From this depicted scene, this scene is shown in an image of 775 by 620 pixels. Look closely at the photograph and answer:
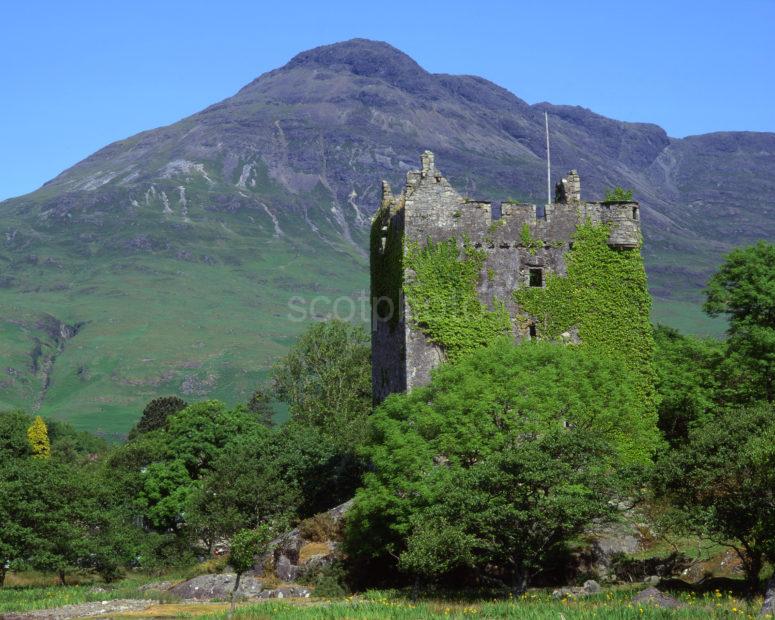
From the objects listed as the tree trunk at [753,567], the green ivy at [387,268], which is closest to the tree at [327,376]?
the green ivy at [387,268]

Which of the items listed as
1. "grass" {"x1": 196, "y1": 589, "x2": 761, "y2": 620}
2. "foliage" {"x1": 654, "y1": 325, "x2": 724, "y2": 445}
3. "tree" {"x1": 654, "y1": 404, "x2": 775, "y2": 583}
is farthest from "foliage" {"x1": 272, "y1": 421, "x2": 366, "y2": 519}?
"tree" {"x1": 654, "y1": 404, "x2": 775, "y2": 583}

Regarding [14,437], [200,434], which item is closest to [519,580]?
[200,434]

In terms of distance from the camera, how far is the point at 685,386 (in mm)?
53312

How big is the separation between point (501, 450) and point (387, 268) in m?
12.5

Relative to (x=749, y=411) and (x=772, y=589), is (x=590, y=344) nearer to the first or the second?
(x=749, y=411)

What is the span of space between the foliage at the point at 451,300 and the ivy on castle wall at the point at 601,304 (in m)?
1.74

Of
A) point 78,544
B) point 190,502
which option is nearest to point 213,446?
point 190,502

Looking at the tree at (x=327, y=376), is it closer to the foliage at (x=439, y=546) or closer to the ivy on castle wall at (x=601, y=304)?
the ivy on castle wall at (x=601, y=304)

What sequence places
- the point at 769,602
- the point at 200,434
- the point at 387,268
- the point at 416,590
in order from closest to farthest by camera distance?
the point at 769,602 → the point at 416,590 → the point at 387,268 → the point at 200,434

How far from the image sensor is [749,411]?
38750 mm

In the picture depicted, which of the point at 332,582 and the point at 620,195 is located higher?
the point at 620,195

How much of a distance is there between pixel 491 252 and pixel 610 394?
7.77m

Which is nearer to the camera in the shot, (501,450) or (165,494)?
(501,450)

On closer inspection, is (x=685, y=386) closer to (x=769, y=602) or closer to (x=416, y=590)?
(x=416, y=590)
